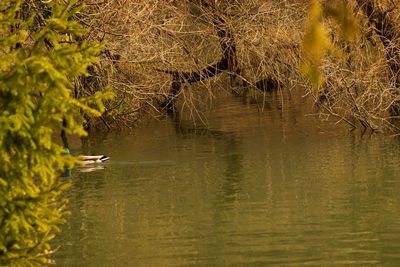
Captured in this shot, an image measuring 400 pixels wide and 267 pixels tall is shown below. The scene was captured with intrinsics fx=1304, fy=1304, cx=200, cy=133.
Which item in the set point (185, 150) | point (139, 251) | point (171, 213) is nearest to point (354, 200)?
point (171, 213)

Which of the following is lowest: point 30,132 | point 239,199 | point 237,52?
point 239,199

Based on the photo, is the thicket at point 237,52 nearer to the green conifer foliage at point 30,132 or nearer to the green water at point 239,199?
the green water at point 239,199

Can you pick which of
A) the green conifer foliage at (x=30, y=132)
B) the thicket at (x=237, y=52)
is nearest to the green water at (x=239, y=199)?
the thicket at (x=237, y=52)

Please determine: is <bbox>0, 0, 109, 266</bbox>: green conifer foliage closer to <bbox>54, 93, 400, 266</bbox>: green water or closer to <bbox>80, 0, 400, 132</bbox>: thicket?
<bbox>54, 93, 400, 266</bbox>: green water

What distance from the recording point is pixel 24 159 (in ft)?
38.4

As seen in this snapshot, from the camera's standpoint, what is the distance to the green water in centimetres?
1728

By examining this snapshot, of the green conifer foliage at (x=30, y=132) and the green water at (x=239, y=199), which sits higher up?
the green conifer foliage at (x=30, y=132)

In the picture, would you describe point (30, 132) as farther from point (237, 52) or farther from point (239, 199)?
point (237, 52)

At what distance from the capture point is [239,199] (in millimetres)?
21812

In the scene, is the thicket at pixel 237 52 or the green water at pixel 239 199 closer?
the green water at pixel 239 199

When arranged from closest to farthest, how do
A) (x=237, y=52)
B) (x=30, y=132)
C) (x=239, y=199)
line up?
(x=30, y=132), (x=239, y=199), (x=237, y=52)

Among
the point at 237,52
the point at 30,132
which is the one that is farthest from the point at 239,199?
the point at 30,132

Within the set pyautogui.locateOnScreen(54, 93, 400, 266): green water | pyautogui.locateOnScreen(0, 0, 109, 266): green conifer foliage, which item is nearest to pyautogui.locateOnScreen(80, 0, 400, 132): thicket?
pyautogui.locateOnScreen(54, 93, 400, 266): green water

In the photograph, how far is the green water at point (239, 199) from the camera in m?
17.3
